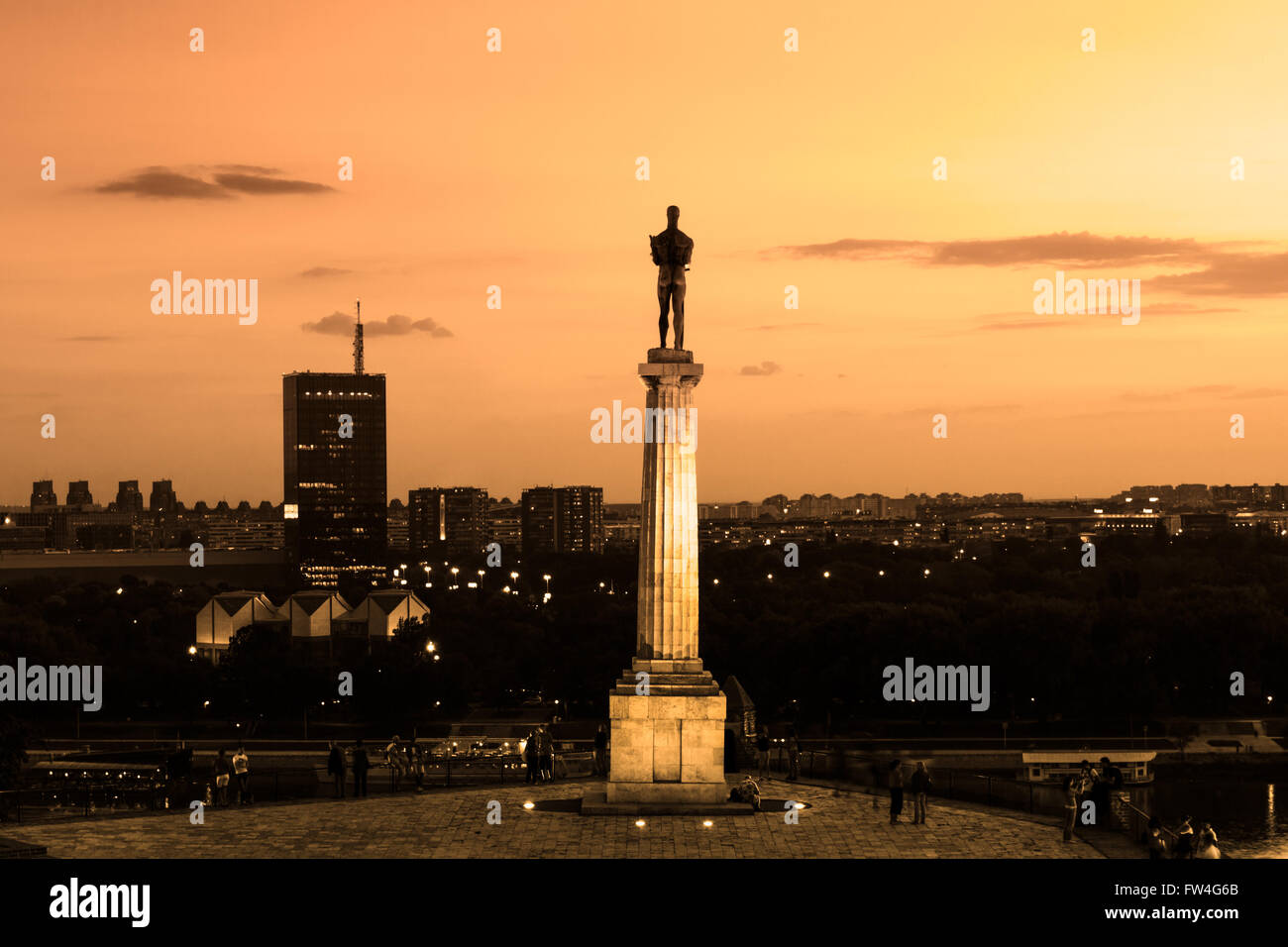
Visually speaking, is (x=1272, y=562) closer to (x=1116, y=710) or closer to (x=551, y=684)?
(x=1116, y=710)

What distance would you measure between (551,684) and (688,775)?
43.6 metres

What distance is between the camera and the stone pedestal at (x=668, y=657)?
30.6 meters

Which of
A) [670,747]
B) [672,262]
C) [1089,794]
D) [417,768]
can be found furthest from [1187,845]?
[417,768]

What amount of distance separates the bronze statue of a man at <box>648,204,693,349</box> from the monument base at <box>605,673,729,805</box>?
627 cm

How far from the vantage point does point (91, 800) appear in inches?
1348

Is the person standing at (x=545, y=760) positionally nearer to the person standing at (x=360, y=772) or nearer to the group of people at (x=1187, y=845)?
the person standing at (x=360, y=772)

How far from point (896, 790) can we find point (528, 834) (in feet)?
20.3

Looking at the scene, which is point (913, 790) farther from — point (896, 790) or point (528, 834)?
point (528, 834)

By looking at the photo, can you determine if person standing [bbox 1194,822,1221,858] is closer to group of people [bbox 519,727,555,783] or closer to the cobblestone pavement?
the cobblestone pavement

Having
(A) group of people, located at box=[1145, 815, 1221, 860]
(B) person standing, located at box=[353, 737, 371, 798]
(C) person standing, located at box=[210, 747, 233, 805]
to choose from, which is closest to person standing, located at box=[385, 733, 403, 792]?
(B) person standing, located at box=[353, 737, 371, 798]

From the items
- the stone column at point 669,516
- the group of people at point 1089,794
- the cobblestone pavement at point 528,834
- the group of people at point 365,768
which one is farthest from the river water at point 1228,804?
the group of people at point 365,768

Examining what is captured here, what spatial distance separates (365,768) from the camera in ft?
110

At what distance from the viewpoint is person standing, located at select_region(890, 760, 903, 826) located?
97.1ft
